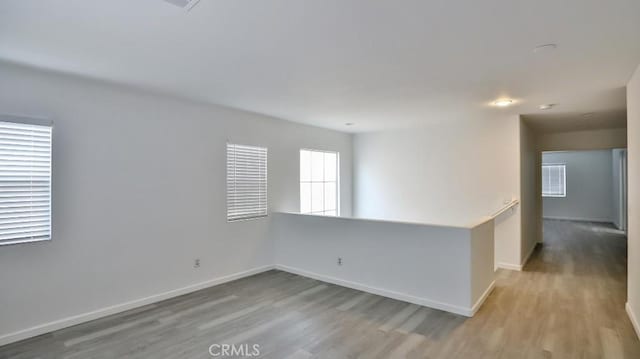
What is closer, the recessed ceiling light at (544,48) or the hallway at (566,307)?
the recessed ceiling light at (544,48)

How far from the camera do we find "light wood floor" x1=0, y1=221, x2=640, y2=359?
9.47 ft

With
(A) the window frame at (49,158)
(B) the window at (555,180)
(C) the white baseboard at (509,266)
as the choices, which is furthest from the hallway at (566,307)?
(B) the window at (555,180)

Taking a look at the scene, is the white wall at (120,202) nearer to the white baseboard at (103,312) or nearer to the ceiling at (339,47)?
the white baseboard at (103,312)

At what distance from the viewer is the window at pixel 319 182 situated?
6.21 meters

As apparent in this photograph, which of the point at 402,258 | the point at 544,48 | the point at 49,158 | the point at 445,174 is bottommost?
the point at 402,258

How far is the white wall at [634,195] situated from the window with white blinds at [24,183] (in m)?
5.48

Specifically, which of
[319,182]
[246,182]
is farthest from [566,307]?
[246,182]

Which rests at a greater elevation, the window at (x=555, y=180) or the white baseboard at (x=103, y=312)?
the window at (x=555, y=180)

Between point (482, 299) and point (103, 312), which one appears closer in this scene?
point (103, 312)

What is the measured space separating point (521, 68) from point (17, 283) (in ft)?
16.3

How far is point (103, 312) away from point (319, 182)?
401cm

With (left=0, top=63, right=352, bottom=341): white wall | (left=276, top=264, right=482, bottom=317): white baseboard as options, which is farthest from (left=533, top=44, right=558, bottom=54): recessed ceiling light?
(left=0, top=63, right=352, bottom=341): white wall

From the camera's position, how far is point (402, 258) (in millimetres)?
4070

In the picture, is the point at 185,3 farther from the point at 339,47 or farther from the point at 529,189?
the point at 529,189
